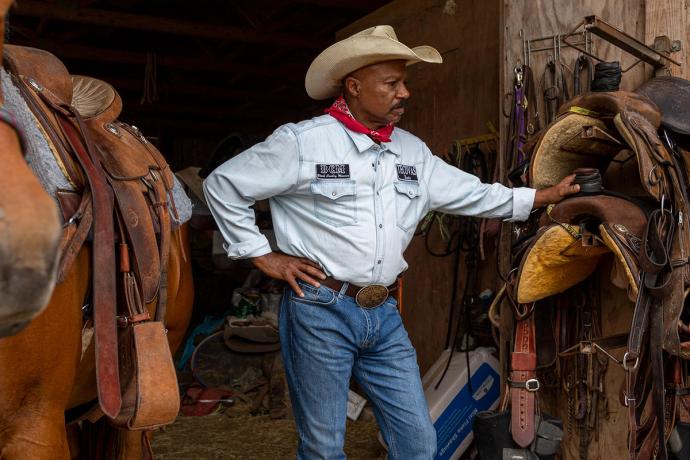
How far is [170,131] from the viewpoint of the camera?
1282 cm

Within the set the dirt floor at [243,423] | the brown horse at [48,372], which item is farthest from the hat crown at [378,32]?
the dirt floor at [243,423]

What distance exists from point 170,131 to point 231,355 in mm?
7343

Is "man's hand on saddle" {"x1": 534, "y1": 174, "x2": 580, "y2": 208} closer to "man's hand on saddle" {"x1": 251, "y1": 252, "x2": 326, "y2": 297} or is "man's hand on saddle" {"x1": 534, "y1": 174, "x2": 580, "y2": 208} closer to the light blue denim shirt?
the light blue denim shirt

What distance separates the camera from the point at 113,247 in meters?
2.16

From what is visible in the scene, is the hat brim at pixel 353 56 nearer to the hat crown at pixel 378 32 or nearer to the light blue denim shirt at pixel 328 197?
the hat crown at pixel 378 32

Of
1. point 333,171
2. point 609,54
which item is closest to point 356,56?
point 333,171

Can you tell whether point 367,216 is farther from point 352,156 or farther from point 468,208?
point 468,208

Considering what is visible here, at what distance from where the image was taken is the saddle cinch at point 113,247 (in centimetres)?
208

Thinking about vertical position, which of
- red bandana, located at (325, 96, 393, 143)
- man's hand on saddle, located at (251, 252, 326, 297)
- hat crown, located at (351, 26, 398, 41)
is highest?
hat crown, located at (351, 26, 398, 41)

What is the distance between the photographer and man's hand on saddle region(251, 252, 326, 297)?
2.72 meters

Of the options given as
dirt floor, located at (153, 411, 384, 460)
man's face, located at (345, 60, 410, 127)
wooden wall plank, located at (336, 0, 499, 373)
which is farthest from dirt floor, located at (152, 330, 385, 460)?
man's face, located at (345, 60, 410, 127)

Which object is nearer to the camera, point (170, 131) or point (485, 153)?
point (485, 153)

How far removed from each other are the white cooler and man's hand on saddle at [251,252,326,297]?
1.60m

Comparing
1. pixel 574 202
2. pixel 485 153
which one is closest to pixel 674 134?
pixel 574 202
